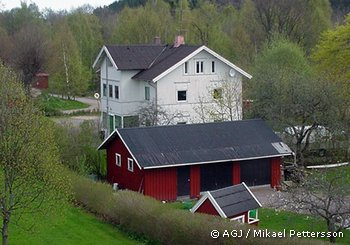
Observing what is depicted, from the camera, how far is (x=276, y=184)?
2825 cm

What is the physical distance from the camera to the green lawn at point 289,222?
838 inches

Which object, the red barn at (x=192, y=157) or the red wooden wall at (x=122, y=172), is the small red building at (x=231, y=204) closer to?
the red barn at (x=192, y=157)

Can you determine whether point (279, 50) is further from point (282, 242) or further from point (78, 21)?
point (78, 21)

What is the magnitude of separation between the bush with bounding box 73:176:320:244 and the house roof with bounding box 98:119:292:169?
272cm

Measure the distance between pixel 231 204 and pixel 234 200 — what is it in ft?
0.71

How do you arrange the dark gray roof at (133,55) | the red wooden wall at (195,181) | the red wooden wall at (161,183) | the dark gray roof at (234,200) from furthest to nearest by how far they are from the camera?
the dark gray roof at (133,55) → the red wooden wall at (195,181) → the red wooden wall at (161,183) → the dark gray roof at (234,200)

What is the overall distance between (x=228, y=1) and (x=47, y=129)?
87.0 meters

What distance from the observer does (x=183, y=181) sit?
2655cm

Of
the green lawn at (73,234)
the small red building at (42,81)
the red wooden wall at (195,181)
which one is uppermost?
the small red building at (42,81)

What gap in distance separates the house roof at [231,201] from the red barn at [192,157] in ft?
17.0

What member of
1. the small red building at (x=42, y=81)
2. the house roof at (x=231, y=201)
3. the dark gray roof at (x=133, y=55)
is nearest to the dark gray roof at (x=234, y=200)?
the house roof at (x=231, y=201)

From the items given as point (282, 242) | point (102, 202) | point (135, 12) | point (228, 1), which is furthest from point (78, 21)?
point (282, 242)

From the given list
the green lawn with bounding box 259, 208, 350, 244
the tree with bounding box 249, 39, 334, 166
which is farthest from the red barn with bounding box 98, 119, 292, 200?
the green lawn with bounding box 259, 208, 350, 244

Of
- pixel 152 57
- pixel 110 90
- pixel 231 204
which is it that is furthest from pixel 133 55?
pixel 231 204
